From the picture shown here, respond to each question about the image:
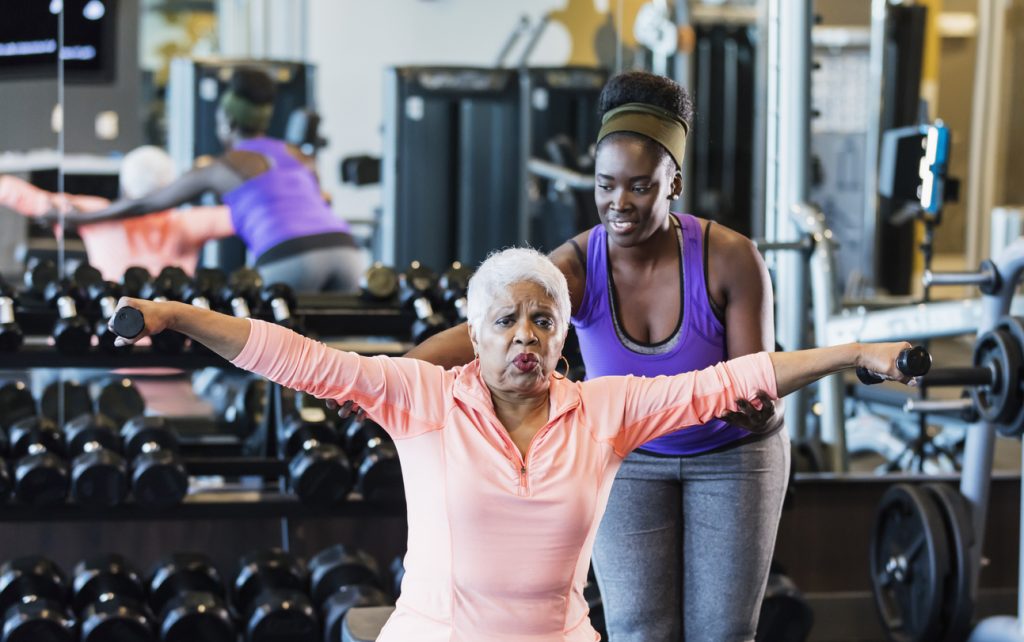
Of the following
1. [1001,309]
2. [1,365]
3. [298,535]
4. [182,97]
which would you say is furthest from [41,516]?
[182,97]

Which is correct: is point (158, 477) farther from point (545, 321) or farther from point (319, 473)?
point (545, 321)

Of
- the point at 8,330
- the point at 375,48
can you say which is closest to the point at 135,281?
the point at 8,330

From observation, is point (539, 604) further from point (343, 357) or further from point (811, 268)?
point (811, 268)

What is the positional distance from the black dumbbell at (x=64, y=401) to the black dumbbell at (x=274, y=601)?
1004mm

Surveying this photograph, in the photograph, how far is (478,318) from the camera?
173 cm

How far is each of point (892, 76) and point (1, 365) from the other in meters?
5.33

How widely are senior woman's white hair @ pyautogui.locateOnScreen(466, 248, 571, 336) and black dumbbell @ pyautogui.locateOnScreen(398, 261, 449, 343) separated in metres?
1.53

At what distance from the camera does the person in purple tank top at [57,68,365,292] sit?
170 inches

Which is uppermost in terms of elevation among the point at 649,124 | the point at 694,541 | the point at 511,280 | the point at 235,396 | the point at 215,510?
the point at 649,124

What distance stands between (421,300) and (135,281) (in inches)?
29.8

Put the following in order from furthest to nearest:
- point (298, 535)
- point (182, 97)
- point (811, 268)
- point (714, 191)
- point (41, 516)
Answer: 1. point (714, 191)
2. point (182, 97)
3. point (811, 268)
4. point (298, 535)
5. point (41, 516)

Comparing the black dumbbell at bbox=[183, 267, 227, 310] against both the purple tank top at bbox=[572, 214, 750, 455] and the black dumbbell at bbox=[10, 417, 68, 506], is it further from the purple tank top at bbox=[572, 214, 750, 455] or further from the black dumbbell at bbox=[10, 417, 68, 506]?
the purple tank top at bbox=[572, 214, 750, 455]

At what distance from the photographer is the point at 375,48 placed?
6.44 m

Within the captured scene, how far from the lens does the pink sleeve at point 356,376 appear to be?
64.8 inches
